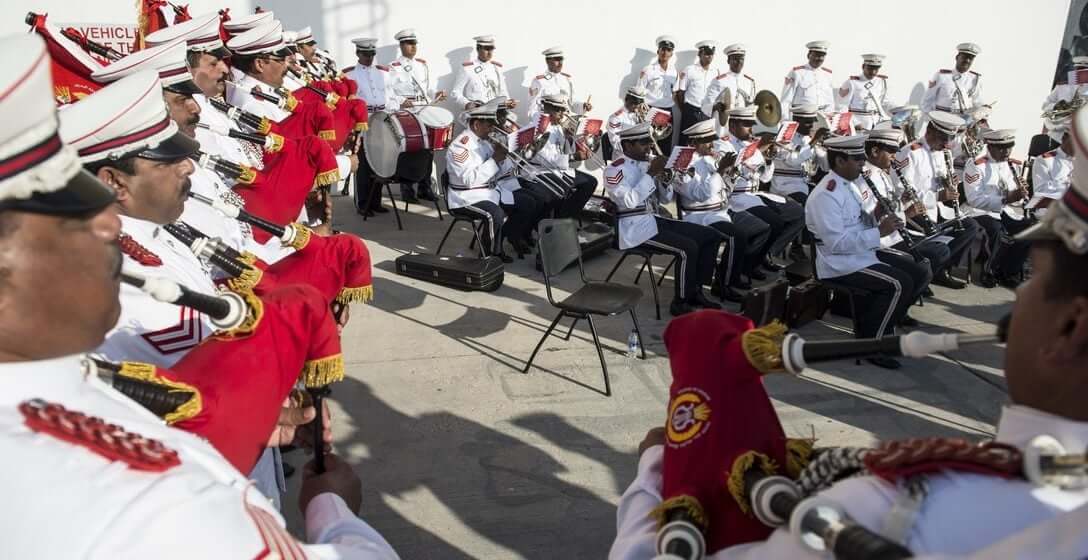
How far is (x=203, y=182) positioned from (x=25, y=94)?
2539 mm

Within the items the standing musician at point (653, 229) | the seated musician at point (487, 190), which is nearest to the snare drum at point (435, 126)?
the seated musician at point (487, 190)

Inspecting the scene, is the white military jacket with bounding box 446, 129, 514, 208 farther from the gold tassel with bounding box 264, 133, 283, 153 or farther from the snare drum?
the gold tassel with bounding box 264, 133, 283, 153

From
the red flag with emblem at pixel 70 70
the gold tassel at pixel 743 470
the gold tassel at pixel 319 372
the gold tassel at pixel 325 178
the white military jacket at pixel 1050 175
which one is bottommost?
the white military jacket at pixel 1050 175

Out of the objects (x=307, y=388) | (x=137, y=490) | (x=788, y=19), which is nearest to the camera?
(x=137, y=490)

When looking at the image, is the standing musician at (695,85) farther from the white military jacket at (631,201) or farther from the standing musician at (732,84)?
the white military jacket at (631,201)

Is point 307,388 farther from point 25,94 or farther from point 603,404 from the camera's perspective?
point 603,404

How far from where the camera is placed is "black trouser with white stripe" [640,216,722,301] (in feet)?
20.4

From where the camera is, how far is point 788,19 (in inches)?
455

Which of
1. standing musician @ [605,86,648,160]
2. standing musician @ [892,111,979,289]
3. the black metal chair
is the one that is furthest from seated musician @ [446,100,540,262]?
standing musician @ [892,111,979,289]

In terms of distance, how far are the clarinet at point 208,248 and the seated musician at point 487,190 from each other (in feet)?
15.0

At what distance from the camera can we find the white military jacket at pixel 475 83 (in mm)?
10000

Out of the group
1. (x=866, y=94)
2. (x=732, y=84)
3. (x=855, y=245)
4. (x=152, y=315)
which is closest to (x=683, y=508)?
(x=152, y=315)

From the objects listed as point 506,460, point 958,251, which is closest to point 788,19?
point 958,251

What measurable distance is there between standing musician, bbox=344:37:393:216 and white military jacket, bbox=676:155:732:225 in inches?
159
